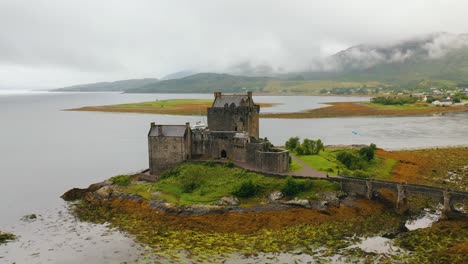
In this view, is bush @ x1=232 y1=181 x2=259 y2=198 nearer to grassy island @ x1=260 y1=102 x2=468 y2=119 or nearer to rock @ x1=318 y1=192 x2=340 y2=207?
rock @ x1=318 y1=192 x2=340 y2=207

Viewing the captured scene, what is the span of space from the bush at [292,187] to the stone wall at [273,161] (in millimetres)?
4082

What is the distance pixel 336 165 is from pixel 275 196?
44.8 feet

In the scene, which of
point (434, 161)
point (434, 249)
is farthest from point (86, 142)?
point (434, 249)

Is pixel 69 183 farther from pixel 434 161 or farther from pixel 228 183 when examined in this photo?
pixel 434 161

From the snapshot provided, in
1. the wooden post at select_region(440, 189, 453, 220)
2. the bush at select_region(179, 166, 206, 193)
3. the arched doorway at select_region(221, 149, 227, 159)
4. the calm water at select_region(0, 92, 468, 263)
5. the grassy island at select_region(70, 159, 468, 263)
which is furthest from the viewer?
the arched doorway at select_region(221, 149, 227, 159)

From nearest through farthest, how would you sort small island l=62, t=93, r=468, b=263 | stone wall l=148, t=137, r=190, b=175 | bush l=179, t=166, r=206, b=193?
small island l=62, t=93, r=468, b=263 → bush l=179, t=166, r=206, b=193 → stone wall l=148, t=137, r=190, b=175

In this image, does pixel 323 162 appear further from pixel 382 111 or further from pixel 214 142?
pixel 382 111

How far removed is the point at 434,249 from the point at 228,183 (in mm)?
22957

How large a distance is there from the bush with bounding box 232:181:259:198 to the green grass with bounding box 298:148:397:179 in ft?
34.6

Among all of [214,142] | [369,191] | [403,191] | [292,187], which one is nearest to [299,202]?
[292,187]

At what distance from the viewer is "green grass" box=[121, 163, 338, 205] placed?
149ft

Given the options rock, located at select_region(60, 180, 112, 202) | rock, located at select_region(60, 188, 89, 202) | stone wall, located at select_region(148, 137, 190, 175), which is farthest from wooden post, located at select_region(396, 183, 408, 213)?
rock, located at select_region(60, 188, 89, 202)

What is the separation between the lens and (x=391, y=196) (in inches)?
1793

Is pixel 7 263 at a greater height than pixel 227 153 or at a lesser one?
lesser
